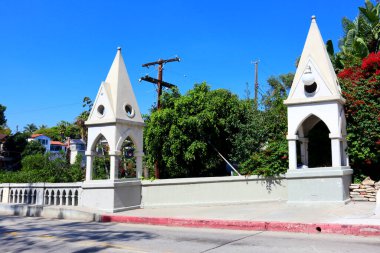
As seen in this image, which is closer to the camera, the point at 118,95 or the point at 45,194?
the point at 118,95

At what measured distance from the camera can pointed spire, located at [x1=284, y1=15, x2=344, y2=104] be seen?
1252 centimetres

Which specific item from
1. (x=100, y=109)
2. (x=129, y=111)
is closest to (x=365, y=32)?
(x=129, y=111)

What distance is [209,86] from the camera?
1859 centimetres

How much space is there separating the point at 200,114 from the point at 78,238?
357 inches

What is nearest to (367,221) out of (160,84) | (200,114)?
(200,114)

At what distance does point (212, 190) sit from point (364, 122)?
5949 mm

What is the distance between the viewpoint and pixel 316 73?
1278cm

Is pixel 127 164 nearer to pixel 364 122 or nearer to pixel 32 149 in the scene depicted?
pixel 364 122

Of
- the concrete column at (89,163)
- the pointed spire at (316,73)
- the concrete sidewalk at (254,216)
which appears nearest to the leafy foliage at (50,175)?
the concrete sidewalk at (254,216)

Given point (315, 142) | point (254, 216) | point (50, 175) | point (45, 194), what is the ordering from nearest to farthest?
1. point (254, 216)
2. point (315, 142)
3. point (45, 194)
4. point (50, 175)

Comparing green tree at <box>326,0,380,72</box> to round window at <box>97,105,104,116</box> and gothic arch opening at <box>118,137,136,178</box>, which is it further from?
round window at <box>97,105,104,116</box>

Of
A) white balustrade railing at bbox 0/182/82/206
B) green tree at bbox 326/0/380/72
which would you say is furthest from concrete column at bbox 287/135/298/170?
green tree at bbox 326/0/380/72

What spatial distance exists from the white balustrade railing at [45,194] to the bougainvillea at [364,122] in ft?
33.7

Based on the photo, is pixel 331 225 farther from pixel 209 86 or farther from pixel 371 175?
pixel 209 86
